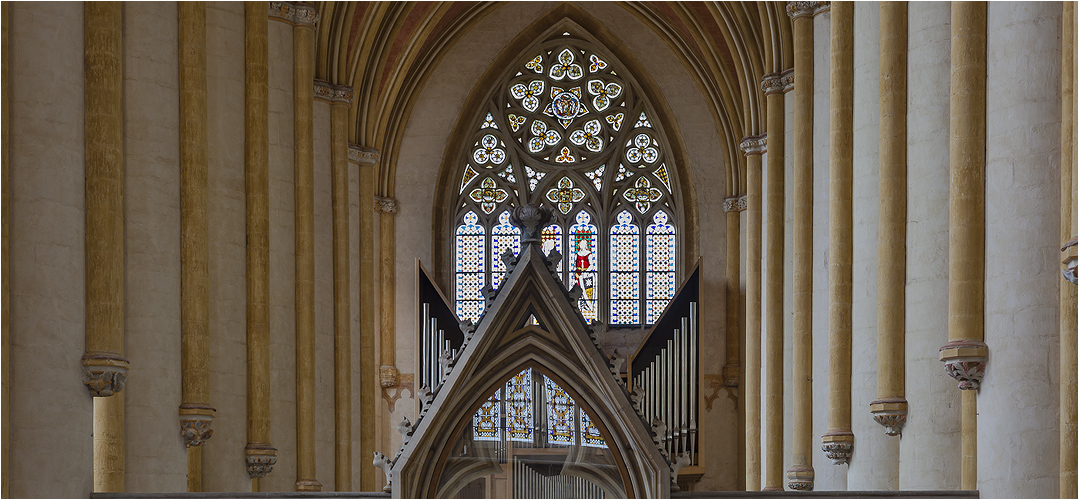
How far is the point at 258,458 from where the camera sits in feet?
53.1

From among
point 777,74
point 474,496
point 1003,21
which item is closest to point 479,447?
point 474,496

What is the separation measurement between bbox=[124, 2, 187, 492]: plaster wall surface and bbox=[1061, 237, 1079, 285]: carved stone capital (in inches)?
291

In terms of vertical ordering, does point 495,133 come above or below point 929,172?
above

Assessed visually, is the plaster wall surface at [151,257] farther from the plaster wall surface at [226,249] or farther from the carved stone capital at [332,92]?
the carved stone capital at [332,92]

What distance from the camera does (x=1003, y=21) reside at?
36.5 feet

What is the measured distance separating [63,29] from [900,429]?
713 cm

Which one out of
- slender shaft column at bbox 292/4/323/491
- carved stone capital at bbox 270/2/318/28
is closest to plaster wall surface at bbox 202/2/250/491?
carved stone capital at bbox 270/2/318/28

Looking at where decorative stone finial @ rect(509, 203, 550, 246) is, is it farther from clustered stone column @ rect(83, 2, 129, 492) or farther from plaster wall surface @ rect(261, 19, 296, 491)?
plaster wall surface @ rect(261, 19, 296, 491)

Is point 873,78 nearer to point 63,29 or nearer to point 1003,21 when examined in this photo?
point 1003,21

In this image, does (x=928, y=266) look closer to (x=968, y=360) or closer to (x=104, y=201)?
(x=968, y=360)

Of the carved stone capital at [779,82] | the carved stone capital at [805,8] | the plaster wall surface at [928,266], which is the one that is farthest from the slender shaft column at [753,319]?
the plaster wall surface at [928,266]

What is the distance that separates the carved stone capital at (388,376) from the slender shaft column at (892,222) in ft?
55.2

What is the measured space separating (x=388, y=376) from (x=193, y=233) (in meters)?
15.4

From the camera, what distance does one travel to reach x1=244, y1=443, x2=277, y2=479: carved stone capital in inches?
637
